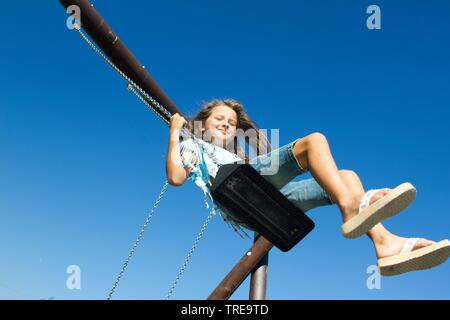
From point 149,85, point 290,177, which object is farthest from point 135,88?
point 290,177

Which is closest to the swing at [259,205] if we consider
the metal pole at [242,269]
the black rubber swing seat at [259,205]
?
the black rubber swing seat at [259,205]

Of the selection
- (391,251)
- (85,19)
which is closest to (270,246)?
(391,251)

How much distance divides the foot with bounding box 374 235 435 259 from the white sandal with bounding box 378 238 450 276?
0.10ft

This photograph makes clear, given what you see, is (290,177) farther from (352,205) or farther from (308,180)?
(352,205)

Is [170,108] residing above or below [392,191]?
above

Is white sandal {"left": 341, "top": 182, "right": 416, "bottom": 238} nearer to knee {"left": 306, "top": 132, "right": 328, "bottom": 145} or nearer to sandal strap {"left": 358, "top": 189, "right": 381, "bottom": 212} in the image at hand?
sandal strap {"left": 358, "top": 189, "right": 381, "bottom": 212}

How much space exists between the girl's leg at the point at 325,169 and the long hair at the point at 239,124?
884mm

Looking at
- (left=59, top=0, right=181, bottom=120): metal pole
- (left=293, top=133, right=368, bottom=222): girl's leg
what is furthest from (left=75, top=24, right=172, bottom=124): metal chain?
(left=293, top=133, right=368, bottom=222): girl's leg

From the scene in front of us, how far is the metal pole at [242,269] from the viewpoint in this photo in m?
5.63

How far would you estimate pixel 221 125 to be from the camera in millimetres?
4680

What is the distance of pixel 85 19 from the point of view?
4113 millimetres
